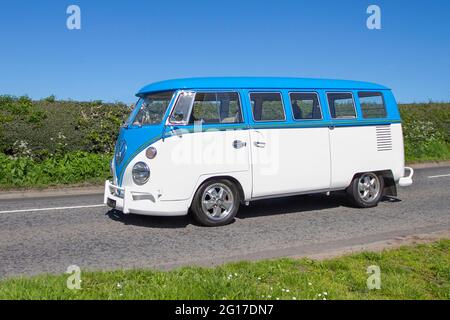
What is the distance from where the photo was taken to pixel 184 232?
721 cm

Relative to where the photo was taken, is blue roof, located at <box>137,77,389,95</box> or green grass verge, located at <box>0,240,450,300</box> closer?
green grass verge, located at <box>0,240,450,300</box>

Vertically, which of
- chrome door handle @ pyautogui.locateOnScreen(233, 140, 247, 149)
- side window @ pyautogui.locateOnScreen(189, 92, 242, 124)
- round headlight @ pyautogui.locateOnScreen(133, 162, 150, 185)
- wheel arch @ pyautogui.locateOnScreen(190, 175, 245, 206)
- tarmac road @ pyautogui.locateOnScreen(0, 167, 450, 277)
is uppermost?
side window @ pyautogui.locateOnScreen(189, 92, 242, 124)

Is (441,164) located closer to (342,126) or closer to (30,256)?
(342,126)

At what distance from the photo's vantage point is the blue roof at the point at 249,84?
24.1 ft

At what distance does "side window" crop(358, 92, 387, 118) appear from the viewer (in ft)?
29.6

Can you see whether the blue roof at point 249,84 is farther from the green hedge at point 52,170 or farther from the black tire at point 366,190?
the green hedge at point 52,170

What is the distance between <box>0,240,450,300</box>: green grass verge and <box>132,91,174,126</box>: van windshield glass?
3.02m

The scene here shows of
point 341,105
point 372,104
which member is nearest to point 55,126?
point 341,105

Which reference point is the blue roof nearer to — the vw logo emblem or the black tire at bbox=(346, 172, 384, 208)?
the vw logo emblem

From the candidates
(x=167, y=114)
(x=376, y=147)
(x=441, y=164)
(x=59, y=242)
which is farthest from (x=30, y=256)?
(x=441, y=164)

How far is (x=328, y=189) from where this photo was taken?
28.1 ft

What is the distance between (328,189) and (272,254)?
2.92 meters

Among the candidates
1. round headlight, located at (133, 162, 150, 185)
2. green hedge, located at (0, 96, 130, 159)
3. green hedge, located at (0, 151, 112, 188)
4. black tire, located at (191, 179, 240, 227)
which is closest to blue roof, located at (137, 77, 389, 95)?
round headlight, located at (133, 162, 150, 185)

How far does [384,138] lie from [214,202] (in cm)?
390
